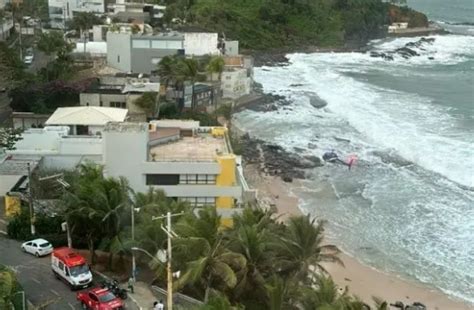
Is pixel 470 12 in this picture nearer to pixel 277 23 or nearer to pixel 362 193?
pixel 277 23

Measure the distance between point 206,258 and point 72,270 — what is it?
5.30 m

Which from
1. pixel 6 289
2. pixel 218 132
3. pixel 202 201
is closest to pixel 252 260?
pixel 202 201

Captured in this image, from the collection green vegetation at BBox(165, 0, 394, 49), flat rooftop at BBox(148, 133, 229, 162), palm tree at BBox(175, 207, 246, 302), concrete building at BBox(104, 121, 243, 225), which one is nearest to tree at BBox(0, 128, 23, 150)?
concrete building at BBox(104, 121, 243, 225)

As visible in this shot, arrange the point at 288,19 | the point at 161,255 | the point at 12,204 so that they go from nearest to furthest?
the point at 161,255, the point at 12,204, the point at 288,19

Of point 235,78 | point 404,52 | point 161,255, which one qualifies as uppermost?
point 161,255

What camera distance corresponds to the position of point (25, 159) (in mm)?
36125

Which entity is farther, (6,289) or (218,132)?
(218,132)

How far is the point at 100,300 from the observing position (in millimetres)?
21781

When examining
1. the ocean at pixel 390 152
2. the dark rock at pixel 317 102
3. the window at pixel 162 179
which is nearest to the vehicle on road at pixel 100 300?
the window at pixel 162 179

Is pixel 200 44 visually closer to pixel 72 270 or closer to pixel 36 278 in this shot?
pixel 36 278

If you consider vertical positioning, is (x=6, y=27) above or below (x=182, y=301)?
above

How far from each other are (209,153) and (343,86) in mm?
54404

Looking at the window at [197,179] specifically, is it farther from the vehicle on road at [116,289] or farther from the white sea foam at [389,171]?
the white sea foam at [389,171]

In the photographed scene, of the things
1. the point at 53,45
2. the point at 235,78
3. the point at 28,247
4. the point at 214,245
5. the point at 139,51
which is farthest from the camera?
the point at 235,78
